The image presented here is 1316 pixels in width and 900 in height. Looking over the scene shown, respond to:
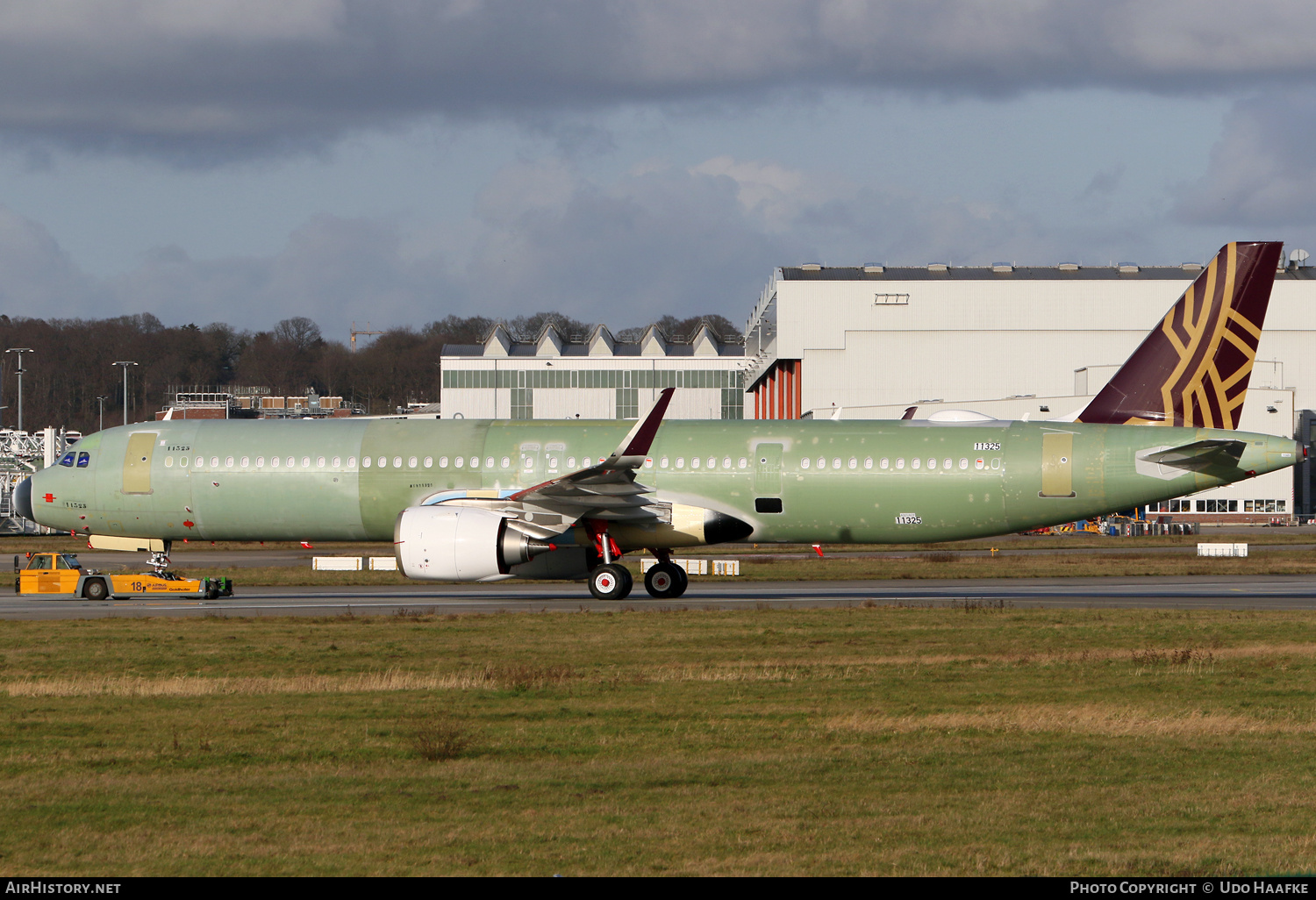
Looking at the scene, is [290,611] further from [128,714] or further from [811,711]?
[811,711]

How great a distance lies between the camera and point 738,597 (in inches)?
1361

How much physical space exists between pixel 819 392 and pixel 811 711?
81.0 meters

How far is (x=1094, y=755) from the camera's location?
1350cm

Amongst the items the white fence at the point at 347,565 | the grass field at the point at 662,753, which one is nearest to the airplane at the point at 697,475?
the grass field at the point at 662,753

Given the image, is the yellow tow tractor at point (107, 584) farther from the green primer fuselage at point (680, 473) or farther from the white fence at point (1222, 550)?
the white fence at point (1222, 550)

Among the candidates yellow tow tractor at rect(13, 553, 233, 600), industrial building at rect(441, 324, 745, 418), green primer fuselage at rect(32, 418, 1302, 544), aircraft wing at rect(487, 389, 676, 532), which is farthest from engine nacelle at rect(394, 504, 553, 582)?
industrial building at rect(441, 324, 745, 418)

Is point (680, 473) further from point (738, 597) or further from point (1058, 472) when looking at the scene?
point (1058, 472)

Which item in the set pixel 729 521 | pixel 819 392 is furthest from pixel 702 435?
pixel 819 392

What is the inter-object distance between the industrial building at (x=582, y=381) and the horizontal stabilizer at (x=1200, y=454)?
86.7 metres

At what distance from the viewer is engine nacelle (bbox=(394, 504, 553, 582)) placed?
29578 millimetres

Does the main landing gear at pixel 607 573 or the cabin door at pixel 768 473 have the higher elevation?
the cabin door at pixel 768 473

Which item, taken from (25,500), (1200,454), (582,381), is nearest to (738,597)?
(1200,454)

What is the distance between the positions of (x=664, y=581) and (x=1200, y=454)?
517 inches

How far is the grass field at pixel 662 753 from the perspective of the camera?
9688 millimetres
